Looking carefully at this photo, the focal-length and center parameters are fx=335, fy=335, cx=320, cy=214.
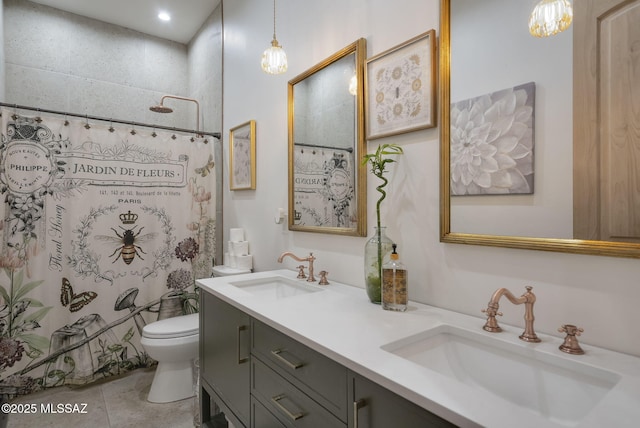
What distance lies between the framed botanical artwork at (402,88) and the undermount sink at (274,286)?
0.82 meters

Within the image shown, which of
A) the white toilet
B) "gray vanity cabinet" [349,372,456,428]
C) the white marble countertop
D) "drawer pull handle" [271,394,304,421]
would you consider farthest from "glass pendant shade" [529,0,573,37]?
the white toilet

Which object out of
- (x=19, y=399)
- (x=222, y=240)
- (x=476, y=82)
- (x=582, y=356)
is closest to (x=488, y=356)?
→ (x=582, y=356)

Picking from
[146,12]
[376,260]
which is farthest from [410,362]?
[146,12]

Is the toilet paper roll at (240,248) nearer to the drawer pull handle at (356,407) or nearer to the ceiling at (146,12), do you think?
the drawer pull handle at (356,407)

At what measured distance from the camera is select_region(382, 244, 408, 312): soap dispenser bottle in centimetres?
116

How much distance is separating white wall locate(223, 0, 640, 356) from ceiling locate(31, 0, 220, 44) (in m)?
0.58

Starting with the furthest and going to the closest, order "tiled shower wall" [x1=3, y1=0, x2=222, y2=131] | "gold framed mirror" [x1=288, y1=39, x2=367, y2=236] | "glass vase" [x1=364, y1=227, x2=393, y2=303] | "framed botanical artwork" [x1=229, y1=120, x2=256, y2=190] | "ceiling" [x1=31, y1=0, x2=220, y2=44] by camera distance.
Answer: "ceiling" [x1=31, y1=0, x2=220, y2=44], "tiled shower wall" [x1=3, y1=0, x2=222, y2=131], "framed botanical artwork" [x1=229, y1=120, x2=256, y2=190], "gold framed mirror" [x1=288, y1=39, x2=367, y2=236], "glass vase" [x1=364, y1=227, x2=393, y2=303]

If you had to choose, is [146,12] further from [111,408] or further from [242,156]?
[111,408]

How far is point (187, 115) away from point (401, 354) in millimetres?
3366

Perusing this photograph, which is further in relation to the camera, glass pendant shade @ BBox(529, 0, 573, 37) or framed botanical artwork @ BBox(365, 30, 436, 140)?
framed botanical artwork @ BBox(365, 30, 436, 140)

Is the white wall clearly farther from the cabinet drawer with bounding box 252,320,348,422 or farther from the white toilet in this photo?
the white toilet

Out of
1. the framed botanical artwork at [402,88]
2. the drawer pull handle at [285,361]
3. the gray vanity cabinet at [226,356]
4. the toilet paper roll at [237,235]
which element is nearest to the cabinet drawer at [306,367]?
the drawer pull handle at [285,361]

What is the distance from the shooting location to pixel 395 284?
Result: 1.17 m

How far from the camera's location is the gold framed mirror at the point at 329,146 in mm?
1550
